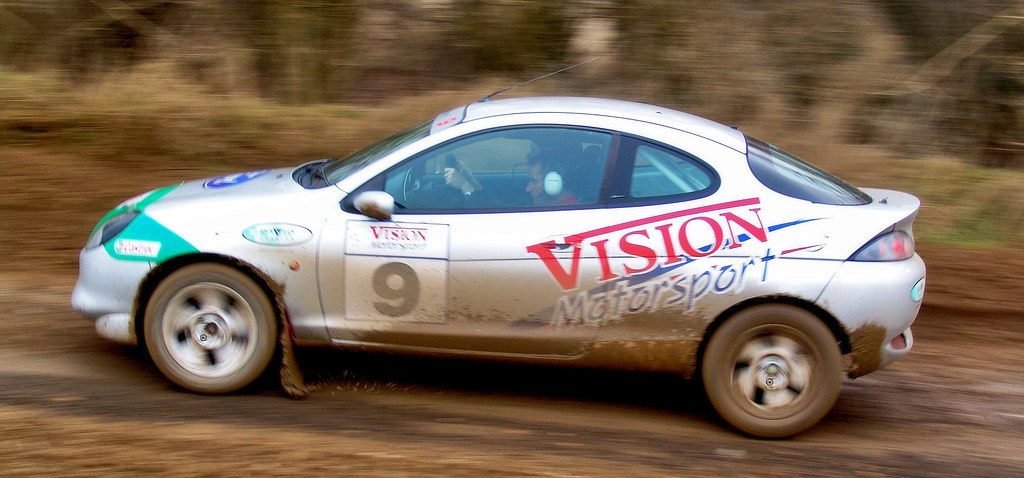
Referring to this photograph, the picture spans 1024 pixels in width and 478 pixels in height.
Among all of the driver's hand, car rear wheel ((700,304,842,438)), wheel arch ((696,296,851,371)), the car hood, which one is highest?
the driver's hand

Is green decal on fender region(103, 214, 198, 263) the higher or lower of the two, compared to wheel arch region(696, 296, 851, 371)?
higher

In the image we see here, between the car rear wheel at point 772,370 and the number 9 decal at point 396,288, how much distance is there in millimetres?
1538

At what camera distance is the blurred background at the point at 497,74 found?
8414 millimetres

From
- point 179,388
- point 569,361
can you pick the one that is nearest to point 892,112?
point 569,361

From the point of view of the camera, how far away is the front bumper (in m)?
4.76

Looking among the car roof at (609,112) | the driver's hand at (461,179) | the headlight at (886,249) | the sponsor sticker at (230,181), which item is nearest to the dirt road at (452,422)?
the headlight at (886,249)

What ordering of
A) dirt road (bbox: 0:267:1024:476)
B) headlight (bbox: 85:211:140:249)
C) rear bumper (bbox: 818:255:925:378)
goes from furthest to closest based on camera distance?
headlight (bbox: 85:211:140:249), rear bumper (bbox: 818:255:925:378), dirt road (bbox: 0:267:1024:476)

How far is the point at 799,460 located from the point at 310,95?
6.90m

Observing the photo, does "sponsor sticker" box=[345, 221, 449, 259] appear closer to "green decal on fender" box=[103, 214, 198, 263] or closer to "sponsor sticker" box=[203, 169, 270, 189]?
"green decal on fender" box=[103, 214, 198, 263]

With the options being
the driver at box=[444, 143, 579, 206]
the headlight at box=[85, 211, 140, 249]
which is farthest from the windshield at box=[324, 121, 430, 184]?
the headlight at box=[85, 211, 140, 249]

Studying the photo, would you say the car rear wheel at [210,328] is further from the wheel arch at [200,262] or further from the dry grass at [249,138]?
the dry grass at [249,138]

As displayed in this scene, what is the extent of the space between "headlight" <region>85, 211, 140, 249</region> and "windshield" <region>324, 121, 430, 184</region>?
1064mm

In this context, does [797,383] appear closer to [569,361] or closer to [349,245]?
[569,361]

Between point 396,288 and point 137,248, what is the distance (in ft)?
4.46
